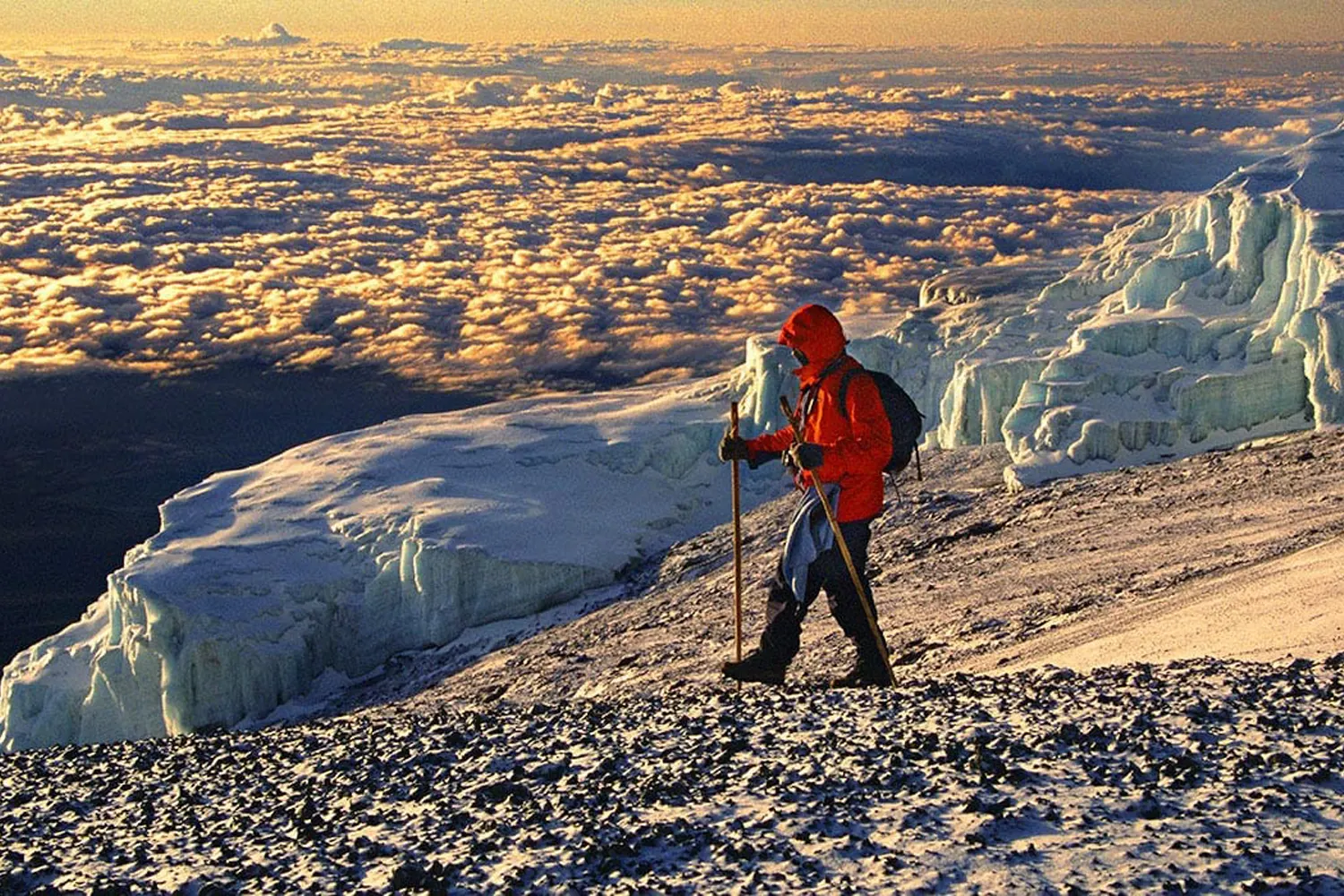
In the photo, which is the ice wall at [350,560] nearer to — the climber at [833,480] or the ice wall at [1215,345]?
the ice wall at [1215,345]

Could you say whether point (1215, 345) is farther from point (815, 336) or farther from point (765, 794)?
point (765, 794)

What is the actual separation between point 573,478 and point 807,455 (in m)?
48.6

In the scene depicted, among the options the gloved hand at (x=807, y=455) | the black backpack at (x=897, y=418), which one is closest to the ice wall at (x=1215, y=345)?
the black backpack at (x=897, y=418)

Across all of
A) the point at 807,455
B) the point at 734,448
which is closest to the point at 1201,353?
the point at 734,448

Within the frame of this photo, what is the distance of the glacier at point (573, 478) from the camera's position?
3766 centimetres

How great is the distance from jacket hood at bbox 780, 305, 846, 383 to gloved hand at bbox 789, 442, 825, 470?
63 cm

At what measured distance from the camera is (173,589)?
148 feet

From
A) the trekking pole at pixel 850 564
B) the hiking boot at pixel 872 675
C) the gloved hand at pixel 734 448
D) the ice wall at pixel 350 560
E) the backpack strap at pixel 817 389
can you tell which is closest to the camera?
the trekking pole at pixel 850 564

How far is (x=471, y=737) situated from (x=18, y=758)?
5.48m

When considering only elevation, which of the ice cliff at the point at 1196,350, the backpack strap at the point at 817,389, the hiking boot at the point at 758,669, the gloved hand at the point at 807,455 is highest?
the backpack strap at the point at 817,389

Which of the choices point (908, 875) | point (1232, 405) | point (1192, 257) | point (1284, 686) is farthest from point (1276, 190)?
point (908, 875)

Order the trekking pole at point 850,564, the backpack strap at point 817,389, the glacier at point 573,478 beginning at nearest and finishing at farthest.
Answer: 1. the trekking pole at point 850,564
2. the backpack strap at point 817,389
3. the glacier at point 573,478

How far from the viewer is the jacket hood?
33.5 feet

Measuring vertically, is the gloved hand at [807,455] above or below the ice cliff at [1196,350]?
above
